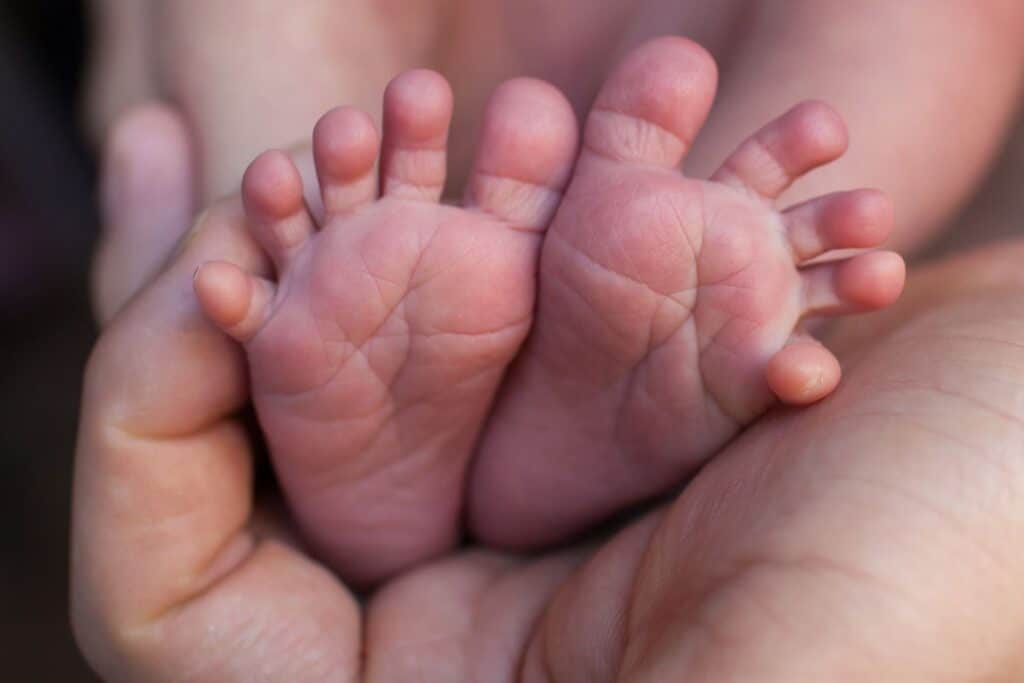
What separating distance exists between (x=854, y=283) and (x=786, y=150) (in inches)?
2.8

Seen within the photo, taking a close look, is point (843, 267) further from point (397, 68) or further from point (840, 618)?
point (397, 68)

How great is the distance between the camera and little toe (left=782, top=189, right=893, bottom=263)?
498 millimetres

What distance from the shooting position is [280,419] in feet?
1.90

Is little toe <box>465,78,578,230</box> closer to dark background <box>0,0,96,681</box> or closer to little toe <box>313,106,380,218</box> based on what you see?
little toe <box>313,106,380,218</box>

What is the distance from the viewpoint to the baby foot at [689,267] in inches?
19.9

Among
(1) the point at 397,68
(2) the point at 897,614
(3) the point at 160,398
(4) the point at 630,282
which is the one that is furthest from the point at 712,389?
(1) the point at 397,68

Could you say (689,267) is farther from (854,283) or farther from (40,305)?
(40,305)

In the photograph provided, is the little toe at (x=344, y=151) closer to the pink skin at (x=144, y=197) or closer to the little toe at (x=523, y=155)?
the little toe at (x=523, y=155)

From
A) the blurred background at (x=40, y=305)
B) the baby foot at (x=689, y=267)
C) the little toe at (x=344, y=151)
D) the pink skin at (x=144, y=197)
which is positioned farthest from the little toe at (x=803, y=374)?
the blurred background at (x=40, y=305)

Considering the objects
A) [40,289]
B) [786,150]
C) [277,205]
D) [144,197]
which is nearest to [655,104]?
[786,150]

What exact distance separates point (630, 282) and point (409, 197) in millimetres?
121

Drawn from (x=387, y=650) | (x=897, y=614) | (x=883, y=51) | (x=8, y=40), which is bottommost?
(x=387, y=650)

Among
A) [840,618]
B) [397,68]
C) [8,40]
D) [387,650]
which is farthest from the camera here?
[8,40]

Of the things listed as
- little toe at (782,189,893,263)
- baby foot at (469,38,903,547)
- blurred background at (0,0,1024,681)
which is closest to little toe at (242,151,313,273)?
baby foot at (469,38,903,547)
